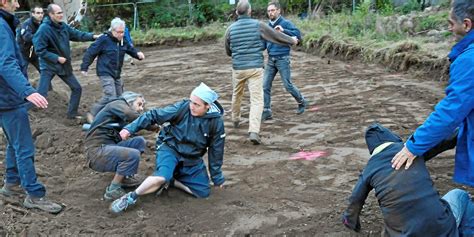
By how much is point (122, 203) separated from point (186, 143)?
827mm

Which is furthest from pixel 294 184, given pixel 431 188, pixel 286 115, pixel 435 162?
pixel 286 115

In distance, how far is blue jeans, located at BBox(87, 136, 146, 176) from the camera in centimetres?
520

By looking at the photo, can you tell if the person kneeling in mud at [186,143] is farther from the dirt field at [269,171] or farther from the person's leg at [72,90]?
the person's leg at [72,90]

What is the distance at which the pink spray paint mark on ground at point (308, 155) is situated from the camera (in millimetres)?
6707

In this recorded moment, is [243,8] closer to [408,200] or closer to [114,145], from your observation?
[114,145]

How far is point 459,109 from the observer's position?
138 inches

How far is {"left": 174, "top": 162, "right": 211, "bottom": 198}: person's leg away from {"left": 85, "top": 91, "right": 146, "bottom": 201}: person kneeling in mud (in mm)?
452

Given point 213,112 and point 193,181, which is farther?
point 193,181

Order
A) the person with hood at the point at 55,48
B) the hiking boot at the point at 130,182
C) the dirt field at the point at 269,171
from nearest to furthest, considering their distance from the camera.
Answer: the dirt field at the point at 269,171 < the hiking boot at the point at 130,182 < the person with hood at the point at 55,48

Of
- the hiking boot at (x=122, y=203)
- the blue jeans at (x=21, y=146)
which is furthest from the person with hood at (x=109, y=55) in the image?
the hiking boot at (x=122, y=203)

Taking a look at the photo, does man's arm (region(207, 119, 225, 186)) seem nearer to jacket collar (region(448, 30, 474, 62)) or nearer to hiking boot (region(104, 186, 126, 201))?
hiking boot (region(104, 186, 126, 201))

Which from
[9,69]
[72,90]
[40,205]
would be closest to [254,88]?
[72,90]

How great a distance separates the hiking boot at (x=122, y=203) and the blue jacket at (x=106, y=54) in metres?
3.77

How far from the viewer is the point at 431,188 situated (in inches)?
148
